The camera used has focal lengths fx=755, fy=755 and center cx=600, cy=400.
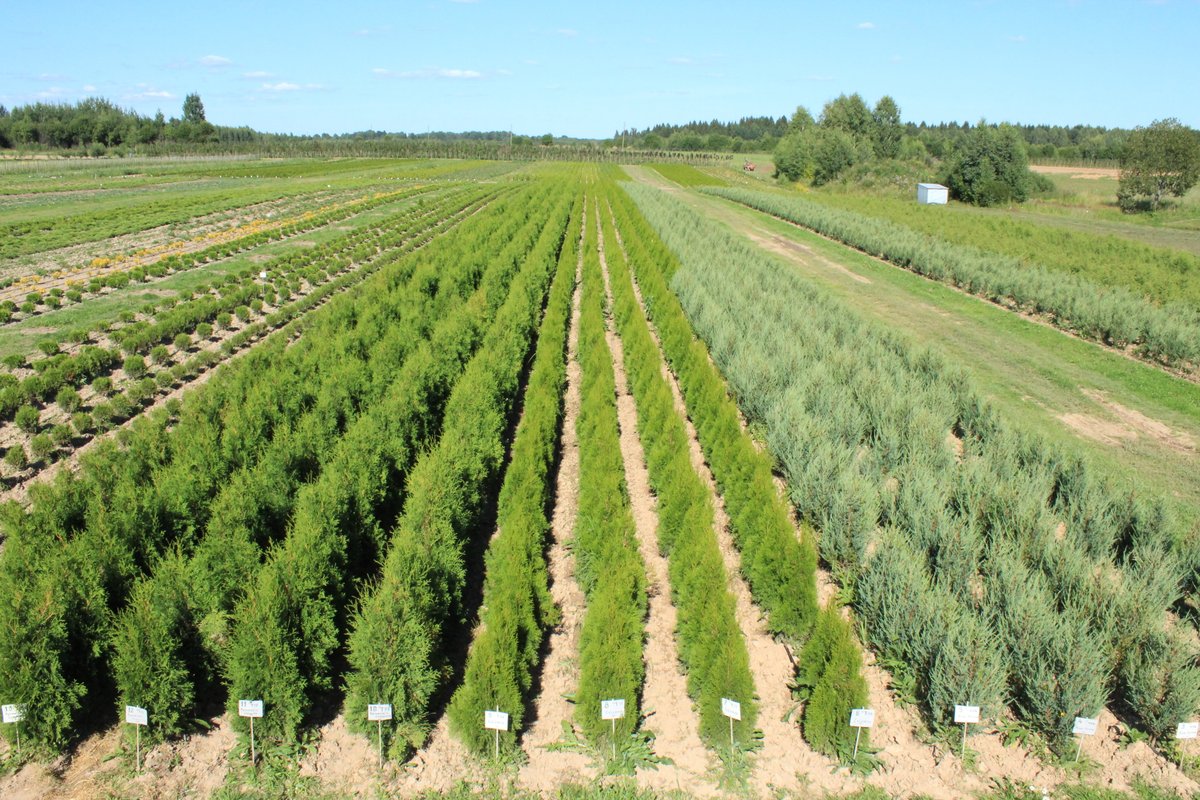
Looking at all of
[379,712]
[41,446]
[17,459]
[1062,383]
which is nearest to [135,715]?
[379,712]

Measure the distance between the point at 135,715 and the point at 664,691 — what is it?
4.36 meters

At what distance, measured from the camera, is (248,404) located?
11.1m

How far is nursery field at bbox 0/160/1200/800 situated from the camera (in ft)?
20.0

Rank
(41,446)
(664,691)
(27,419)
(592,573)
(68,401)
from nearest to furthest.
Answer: (664,691) < (592,573) < (41,446) < (27,419) < (68,401)

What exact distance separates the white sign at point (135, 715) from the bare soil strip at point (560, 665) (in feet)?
9.88

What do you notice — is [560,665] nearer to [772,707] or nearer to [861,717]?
[772,707]

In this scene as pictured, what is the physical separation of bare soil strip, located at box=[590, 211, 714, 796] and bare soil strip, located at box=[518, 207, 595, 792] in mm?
655

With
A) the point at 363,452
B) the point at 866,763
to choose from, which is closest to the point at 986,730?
the point at 866,763

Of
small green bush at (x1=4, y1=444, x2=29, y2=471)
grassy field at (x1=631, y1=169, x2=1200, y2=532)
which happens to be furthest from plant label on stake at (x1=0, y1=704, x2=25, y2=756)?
grassy field at (x1=631, y1=169, x2=1200, y2=532)

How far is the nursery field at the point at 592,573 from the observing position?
6.09 metres

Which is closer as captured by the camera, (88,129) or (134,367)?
(134,367)

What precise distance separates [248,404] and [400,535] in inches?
176

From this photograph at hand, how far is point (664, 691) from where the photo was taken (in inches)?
271

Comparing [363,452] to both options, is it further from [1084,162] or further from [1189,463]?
[1084,162]
